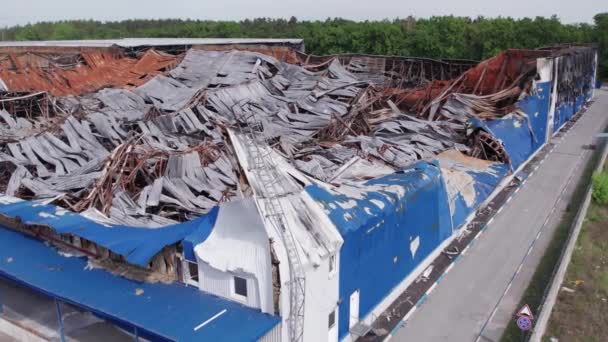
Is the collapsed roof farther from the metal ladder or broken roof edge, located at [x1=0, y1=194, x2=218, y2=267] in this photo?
the metal ladder

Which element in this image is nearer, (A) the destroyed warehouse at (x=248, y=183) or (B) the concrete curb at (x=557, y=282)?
(A) the destroyed warehouse at (x=248, y=183)

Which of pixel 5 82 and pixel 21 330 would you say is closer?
pixel 21 330

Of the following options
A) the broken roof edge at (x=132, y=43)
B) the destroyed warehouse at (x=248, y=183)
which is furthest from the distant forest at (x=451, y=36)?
the destroyed warehouse at (x=248, y=183)

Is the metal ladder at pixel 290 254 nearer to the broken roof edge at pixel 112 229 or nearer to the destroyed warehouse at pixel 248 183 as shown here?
the destroyed warehouse at pixel 248 183

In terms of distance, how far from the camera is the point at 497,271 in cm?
1545

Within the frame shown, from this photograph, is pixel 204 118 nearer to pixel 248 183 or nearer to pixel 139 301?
pixel 248 183

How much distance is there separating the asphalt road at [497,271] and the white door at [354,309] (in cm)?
123

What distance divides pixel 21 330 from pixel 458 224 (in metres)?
13.1

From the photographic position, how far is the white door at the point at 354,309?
38.7 feet

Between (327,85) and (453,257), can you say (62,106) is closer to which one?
(327,85)

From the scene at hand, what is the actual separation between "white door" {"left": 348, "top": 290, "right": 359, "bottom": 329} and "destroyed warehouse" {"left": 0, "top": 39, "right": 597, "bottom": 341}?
42mm

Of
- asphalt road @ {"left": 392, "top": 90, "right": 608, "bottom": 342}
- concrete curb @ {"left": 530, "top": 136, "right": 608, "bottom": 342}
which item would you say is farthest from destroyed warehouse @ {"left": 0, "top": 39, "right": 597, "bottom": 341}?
concrete curb @ {"left": 530, "top": 136, "right": 608, "bottom": 342}

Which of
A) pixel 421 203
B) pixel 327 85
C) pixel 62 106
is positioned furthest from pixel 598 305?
pixel 62 106

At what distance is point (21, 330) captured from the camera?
1216 centimetres
